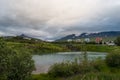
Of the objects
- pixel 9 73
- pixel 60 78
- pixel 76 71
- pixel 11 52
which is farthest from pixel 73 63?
pixel 9 73

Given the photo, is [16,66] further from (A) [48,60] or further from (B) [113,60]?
(A) [48,60]

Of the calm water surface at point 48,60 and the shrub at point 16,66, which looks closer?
the shrub at point 16,66

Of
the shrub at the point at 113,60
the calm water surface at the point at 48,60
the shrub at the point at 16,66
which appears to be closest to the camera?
the shrub at the point at 16,66

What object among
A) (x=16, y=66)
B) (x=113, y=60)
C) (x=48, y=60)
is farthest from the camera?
(x=48, y=60)

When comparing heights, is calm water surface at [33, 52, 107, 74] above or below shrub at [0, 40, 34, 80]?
below

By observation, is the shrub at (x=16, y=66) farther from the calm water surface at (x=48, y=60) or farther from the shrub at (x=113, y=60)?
the shrub at (x=113, y=60)

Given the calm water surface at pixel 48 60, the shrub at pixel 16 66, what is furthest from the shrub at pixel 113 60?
the shrub at pixel 16 66

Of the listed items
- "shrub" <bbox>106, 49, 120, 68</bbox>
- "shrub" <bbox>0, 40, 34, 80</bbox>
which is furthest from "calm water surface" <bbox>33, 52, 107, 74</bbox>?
"shrub" <bbox>0, 40, 34, 80</bbox>

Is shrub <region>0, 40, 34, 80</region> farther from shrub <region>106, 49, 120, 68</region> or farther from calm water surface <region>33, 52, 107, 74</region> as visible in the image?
shrub <region>106, 49, 120, 68</region>

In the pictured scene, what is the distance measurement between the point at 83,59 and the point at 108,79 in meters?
27.5

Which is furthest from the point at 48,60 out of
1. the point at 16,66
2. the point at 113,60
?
the point at 16,66

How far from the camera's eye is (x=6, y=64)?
34344 millimetres

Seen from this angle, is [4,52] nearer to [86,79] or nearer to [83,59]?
[83,59]

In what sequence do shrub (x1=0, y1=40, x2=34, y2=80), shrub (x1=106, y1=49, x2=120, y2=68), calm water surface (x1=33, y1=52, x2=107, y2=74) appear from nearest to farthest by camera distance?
shrub (x1=0, y1=40, x2=34, y2=80), shrub (x1=106, y1=49, x2=120, y2=68), calm water surface (x1=33, y1=52, x2=107, y2=74)
